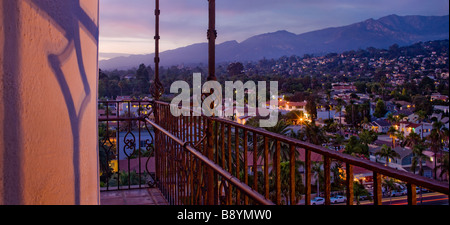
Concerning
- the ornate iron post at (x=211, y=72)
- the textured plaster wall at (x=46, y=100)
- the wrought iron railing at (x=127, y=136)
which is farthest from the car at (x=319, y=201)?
the wrought iron railing at (x=127, y=136)

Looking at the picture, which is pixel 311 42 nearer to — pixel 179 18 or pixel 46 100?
pixel 179 18

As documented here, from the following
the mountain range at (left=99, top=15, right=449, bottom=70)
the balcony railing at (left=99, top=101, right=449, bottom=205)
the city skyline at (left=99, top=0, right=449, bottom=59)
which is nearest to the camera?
the balcony railing at (left=99, top=101, right=449, bottom=205)

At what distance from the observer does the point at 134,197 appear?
4.91 metres

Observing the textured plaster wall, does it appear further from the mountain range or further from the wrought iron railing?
the mountain range

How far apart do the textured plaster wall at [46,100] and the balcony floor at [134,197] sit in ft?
8.55

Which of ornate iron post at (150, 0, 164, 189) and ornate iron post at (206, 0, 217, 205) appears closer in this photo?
ornate iron post at (206, 0, 217, 205)

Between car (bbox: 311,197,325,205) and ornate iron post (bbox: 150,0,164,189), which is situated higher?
ornate iron post (bbox: 150,0,164,189)

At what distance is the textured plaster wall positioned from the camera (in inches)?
56.7

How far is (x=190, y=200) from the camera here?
312 centimetres

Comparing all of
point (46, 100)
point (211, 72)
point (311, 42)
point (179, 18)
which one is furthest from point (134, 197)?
point (311, 42)

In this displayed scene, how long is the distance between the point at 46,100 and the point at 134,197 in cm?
351

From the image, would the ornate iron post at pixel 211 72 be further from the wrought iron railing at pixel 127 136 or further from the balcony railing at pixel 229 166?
the wrought iron railing at pixel 127 136

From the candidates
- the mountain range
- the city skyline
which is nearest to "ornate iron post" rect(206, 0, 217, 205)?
the city skyline

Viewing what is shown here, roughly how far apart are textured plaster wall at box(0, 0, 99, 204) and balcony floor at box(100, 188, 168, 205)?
2.60 m
